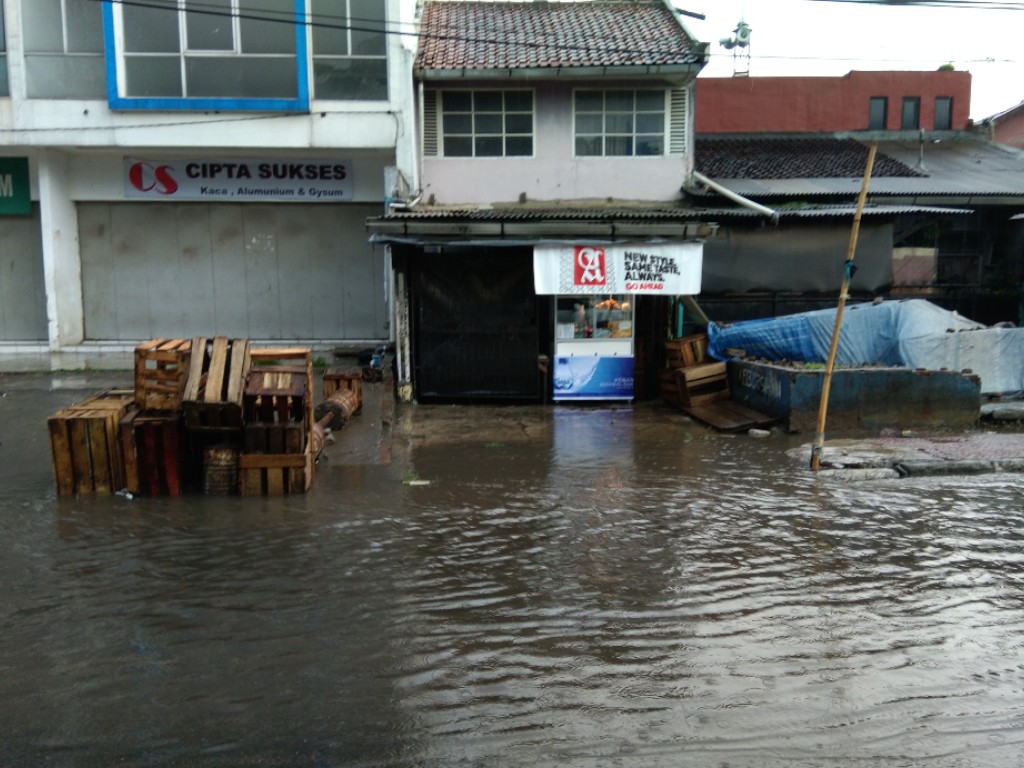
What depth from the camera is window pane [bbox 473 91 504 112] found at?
640 inches

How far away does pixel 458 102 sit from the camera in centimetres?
1628

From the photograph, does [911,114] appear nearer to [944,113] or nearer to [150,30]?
[944,113]

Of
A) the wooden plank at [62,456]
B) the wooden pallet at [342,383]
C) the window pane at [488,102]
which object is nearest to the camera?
the wooden plank at [62,456]

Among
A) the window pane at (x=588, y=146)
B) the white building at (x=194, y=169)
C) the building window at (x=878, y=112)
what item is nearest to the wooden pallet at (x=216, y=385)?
the white building at (x=194, y=169)

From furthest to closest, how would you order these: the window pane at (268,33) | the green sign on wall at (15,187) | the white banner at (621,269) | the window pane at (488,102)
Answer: the green sign on wall at (15,187)
the window pane at (488,102)
the window pane at (268,33)
the white banner at (621,269)

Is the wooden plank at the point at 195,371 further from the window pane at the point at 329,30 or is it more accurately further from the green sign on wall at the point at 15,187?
the green sign on wall at the point at 15,187

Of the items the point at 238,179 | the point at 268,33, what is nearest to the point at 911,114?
the point at 268,33

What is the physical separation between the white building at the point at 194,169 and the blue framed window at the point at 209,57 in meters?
0.02

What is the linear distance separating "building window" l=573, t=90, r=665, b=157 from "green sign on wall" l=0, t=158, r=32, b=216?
1031cm

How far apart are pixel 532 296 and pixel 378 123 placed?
14.6 ft

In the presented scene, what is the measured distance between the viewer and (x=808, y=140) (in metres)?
20.1

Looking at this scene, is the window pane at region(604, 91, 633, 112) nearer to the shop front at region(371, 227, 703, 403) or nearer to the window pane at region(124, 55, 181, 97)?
the shop front at region(371, 227, 703, 403)

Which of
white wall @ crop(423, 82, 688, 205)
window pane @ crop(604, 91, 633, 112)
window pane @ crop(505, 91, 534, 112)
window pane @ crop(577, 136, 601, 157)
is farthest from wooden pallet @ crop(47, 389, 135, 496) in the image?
window pane @ crop(604, 91, 633, 112)

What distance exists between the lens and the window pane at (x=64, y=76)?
51.2 feet
